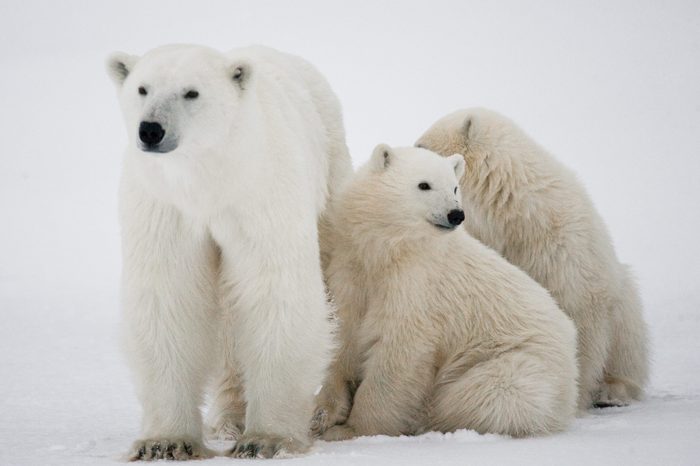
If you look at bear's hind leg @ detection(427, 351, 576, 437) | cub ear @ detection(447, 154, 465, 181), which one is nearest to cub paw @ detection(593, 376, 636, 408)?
bear's hind leg @ detection(427, 351, 576, 437)

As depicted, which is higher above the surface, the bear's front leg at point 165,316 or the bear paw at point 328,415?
the bear's front leg at point 165,316

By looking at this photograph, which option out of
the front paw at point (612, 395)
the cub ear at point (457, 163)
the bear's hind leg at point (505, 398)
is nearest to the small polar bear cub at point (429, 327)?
the bear's hind leg at point (505, 398)

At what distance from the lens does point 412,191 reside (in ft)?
17.5

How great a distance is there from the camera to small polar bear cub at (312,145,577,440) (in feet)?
15.8

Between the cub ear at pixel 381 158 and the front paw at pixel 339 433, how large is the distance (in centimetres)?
151

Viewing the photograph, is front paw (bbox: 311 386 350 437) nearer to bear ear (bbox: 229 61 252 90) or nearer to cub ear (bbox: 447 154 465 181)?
cub ear (bbox: 447 154 465 181)

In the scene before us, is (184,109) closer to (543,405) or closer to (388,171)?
(388,171)

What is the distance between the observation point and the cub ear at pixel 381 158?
216 inches

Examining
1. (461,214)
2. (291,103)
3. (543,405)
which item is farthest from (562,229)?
(291,103)

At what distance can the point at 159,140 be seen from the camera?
3.70 metres

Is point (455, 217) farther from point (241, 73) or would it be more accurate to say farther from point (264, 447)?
point (264, 447)

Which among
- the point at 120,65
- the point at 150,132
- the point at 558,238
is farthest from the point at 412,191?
the point at 150,132

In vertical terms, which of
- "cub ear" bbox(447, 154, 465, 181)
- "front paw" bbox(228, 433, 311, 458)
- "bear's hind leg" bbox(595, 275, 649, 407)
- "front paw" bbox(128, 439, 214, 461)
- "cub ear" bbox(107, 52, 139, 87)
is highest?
"cub ear" bbox(107, 52, 139, 87)

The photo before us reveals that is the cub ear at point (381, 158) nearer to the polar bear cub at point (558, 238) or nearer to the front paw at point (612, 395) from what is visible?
the polar bear cub at point (558, 238)
